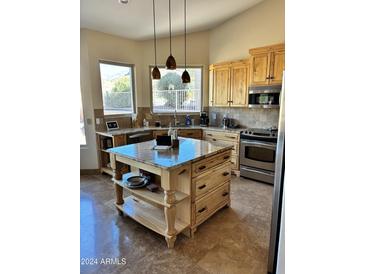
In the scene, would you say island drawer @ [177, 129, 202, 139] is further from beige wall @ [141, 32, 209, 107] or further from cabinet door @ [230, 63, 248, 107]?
beige wall @ [141, 32, 209, 107]

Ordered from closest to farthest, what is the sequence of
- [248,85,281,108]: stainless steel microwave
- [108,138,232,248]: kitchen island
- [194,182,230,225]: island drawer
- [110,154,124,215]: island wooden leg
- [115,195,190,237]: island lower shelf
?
[108,138,232,248]: kitchen island < [115,195,190,237]: island lower shelf < [194,182,230,225]: island drawer < [110,154,124,215]: island wooden leg < [248,85,281,108]: stainless steel microwave

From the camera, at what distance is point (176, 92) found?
4980mm

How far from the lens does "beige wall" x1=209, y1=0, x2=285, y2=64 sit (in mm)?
3619

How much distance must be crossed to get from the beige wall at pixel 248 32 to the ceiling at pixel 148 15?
169mm

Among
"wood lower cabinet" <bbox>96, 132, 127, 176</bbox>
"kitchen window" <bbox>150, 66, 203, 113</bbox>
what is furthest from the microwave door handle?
"wood lower cabinet" <bbox>96, 132, 127, 176</bbox>

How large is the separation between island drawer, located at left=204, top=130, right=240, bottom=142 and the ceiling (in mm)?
2282

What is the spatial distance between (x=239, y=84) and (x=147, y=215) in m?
3.04

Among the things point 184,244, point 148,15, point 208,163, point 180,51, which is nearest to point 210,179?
point 208,163

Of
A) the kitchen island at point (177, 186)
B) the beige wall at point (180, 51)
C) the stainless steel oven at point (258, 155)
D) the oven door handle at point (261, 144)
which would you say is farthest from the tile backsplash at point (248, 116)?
the kitchen island at point (177, 186)

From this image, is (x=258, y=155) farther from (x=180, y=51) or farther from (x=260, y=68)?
(x=180, y=51)
